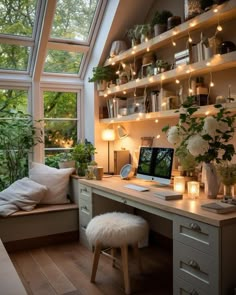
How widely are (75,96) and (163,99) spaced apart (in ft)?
5.66

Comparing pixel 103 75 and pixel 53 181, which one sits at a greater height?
pixel 103 75

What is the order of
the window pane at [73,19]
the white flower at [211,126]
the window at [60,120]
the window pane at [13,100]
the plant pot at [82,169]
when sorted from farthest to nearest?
the window at [60,120] → the window pane at [13,100] → the plant pot at [82,169] → the window pane at [73,19] → the white flower at [211,126]

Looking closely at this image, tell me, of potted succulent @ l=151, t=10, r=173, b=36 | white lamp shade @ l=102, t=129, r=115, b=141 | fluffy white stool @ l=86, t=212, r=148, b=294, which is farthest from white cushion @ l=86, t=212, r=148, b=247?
potted succulent @ l=151, t=10, r=173, b=36

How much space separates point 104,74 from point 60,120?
0.94 meters

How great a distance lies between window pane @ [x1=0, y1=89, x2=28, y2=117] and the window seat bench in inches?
51.8

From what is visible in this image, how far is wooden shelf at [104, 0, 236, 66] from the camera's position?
237cm

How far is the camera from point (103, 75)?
387 centimetres

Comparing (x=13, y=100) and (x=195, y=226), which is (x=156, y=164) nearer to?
(x=195, y=226)

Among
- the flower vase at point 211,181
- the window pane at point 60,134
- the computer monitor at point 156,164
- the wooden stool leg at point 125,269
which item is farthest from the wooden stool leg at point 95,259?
the window pane at point 60,134

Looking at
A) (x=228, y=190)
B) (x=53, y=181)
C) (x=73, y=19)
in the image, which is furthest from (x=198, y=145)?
(x=73, y=19)

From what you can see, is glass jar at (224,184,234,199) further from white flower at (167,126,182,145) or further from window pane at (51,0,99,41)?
window pane at (51,0,99,41)

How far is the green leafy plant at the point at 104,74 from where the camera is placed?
3.87m

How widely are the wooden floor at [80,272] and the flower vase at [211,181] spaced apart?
2.86 ft

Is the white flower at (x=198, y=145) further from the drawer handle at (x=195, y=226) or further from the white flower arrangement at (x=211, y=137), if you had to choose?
the drawer handle at (x=195, y=226)
